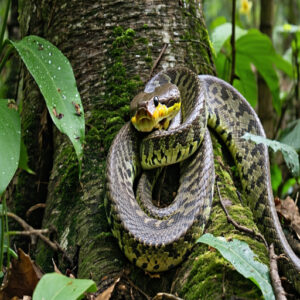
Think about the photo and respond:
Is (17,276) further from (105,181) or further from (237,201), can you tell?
(237,201)

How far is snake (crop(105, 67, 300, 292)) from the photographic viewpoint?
2652 millimetres

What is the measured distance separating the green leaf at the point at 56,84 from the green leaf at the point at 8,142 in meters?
0.28

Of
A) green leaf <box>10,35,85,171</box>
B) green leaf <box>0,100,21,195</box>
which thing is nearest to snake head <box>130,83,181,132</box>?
green leaf <box>10,35,85,171</box>

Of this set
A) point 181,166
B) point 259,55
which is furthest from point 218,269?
point 259,55

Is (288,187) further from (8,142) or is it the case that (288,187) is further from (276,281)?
(8,142)

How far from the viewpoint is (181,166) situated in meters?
3.36

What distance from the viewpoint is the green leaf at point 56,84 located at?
2607mm

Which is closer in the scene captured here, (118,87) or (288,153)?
(288,153)

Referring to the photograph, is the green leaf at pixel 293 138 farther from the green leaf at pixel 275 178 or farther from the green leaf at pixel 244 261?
the green leaf at pixel 244 261

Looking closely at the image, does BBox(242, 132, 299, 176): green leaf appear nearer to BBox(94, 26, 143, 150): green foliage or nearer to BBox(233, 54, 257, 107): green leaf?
BBox(94, 26, 143, 150): green foliage

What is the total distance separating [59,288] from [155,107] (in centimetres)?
174

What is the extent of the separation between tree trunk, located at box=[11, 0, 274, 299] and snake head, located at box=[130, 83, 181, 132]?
27 cm

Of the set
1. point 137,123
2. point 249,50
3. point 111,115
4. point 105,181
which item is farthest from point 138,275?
point 249,50

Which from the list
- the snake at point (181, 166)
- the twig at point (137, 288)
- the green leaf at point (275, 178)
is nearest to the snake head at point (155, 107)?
the snake at point (181, 166)
